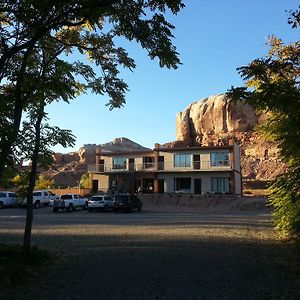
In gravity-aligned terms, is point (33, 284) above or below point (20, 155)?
below

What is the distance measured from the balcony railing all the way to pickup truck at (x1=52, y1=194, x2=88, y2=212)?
16.2 metres

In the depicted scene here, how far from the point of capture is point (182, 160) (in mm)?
61000

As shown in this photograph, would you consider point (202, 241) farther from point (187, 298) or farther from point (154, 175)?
point (154, 175)

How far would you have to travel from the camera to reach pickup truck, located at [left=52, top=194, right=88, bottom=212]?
1695 inches

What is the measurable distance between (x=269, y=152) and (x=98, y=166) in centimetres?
5248

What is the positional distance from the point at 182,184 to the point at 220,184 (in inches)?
206

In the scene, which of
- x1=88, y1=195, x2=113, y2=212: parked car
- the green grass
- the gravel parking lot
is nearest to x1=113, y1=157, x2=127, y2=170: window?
x1=88, y1=195, x2=113, y2=212: parked car

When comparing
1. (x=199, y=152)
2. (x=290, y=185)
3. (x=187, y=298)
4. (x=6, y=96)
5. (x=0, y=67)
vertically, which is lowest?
(x=187, y=298)

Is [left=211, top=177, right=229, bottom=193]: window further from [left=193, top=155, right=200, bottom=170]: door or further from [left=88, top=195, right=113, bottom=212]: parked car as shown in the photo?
[left=88, top=195, right=113, bottom=212]: parked car

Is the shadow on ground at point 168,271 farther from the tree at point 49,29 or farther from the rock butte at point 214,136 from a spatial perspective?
the rock butte at point 214,136

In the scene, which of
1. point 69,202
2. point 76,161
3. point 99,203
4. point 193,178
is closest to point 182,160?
point 193,178

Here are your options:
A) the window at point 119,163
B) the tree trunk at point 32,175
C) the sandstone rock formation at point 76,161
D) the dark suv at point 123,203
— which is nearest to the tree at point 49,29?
the tree trunk at point 32,175

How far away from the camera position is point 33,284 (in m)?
8.84

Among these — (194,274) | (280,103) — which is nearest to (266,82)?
(280,103)
